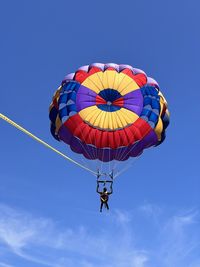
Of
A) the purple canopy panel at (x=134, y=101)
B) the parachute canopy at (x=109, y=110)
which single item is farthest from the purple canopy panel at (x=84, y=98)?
the purple canopy panel at (x=134, y=101)

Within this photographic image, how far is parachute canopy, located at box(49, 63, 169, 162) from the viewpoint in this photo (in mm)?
24438

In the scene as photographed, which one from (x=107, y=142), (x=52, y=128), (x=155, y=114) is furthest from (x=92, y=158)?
(x=155, y=114)

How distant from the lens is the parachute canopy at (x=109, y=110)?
80.2 feet

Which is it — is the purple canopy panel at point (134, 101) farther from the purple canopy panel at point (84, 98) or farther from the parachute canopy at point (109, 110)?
the purple canopy panel at point (84, 98)

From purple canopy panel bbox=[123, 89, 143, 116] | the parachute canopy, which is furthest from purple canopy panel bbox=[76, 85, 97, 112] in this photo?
purple canopy panel bbox=[123, 89, 143, 116]

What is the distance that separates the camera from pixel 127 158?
85.6 ft

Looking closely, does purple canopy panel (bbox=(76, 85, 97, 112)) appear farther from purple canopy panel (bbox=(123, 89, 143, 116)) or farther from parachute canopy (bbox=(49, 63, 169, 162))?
purple canopy panel (bbox=(123, 89, 143, 116))

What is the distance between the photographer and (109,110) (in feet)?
82.2

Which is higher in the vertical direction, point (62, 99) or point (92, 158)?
point (62, 99)

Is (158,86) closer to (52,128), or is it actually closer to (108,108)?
(108,108)

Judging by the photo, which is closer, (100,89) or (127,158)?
(100,89)

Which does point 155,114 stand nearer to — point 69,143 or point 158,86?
point 158,86

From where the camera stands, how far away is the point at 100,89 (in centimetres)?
2452

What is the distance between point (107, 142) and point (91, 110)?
209 centimetres
